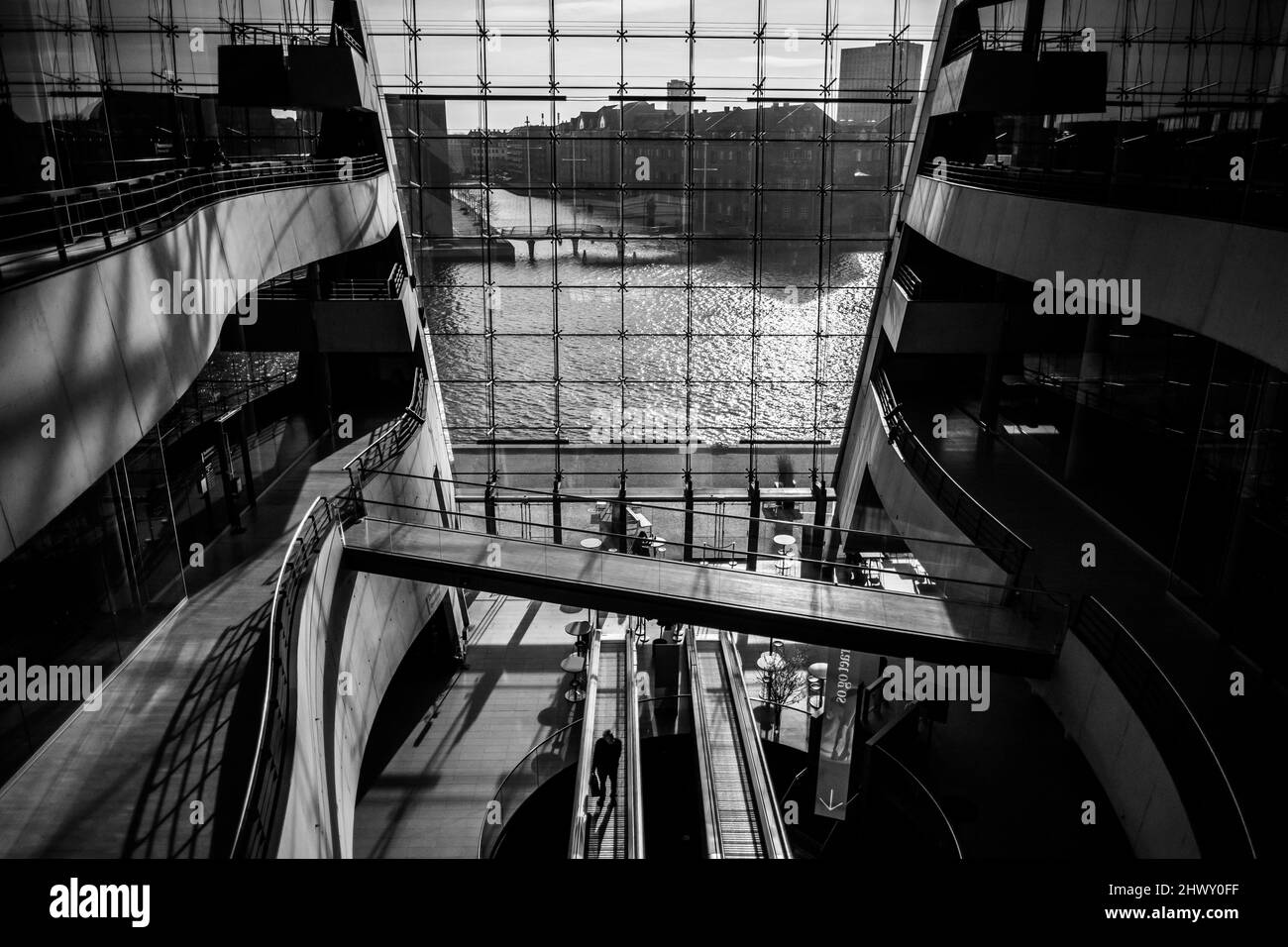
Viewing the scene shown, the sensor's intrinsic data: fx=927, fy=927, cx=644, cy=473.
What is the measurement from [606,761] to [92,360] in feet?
23.8

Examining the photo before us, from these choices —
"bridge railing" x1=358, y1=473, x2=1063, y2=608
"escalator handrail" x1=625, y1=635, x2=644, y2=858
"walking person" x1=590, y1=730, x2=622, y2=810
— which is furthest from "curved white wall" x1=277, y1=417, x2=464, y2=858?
"escalator handrail" x1=625, y1=635, x2=644, y2=858

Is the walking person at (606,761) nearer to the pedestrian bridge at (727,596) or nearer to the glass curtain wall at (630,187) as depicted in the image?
the pedestrian bridge at (727,596)

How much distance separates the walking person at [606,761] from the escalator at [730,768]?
998 millimetres

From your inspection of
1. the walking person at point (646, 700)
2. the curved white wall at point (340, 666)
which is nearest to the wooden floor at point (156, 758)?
the curved white wall at point (340, 666)

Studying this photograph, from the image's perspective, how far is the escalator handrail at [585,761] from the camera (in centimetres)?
944

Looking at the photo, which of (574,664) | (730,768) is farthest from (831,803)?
(574,664)

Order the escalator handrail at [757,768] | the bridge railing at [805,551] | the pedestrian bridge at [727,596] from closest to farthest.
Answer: the pedestrian bridge at [727,596] < the escalator handrail at [757,768] < the bridge railing at [805,551]

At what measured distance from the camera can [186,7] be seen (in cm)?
1574

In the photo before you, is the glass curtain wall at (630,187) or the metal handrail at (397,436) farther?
the glass curtain wall at (630,187)

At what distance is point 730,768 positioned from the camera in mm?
10656

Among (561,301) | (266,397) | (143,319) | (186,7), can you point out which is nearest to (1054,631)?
(143,319)

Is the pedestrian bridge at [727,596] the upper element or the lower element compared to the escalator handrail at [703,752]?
upper
